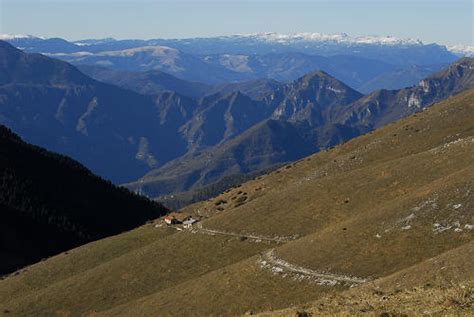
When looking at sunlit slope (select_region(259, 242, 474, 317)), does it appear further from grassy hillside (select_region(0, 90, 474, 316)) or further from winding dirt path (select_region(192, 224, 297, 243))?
winding dirt path (select_region(192, 224, 297, 243))

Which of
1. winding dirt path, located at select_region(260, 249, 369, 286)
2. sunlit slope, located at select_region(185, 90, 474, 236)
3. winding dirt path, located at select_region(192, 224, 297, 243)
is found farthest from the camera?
sunlit slope, located at select_region(185, 90, 474, 236)

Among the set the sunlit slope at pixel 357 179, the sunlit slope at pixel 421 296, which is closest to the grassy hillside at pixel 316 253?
the sunlit slope at pixel 421 296

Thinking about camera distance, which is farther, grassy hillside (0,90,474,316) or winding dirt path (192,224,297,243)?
winding dirt path (192,224,297,243)

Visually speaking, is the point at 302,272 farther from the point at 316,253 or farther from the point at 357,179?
the point at 357,179

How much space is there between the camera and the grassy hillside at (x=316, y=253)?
159 feet

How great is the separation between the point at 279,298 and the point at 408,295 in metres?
24.1

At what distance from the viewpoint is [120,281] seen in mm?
83375

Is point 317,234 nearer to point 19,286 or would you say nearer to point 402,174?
point 402,174

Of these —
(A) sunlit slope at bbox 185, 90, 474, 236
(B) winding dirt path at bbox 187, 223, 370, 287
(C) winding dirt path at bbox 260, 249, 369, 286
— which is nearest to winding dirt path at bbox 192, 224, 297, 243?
(B) winding dirt path at bbox 187, 223, 370, 287

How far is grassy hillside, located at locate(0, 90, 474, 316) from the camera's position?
48594mm

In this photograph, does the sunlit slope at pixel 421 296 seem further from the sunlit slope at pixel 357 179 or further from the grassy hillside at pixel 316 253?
the sunlit slope at pixel 357 179

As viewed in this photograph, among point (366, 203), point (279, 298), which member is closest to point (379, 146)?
point (366, 203)

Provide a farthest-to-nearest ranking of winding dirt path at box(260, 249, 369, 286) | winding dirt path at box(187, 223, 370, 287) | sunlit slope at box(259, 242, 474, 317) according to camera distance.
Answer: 1. winding dirt path at box(187, 223, 370, 287)
2. winding dirt path at box(260, 249, 369, 286)
3. sunlit slope at box(259, 242, 474, 317)

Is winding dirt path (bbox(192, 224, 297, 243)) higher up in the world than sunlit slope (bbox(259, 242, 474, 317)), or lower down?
lower down
